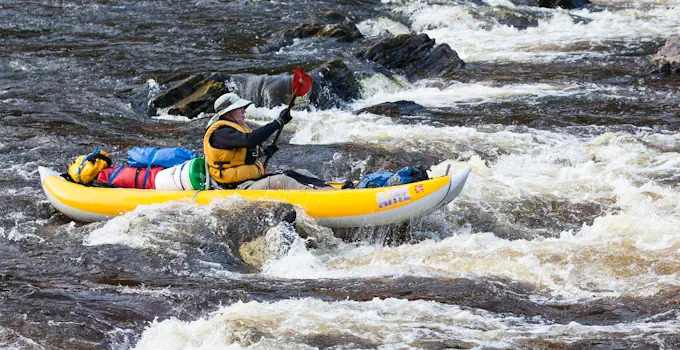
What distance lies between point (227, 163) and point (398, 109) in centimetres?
444

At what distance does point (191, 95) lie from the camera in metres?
12.5

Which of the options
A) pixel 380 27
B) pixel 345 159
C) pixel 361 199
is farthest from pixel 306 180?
pixel 380 27

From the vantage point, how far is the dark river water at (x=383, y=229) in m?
5.49

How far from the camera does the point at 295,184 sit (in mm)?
7680

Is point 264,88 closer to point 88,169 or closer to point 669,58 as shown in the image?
point 88,169

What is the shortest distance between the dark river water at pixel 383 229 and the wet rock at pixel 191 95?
28 cm

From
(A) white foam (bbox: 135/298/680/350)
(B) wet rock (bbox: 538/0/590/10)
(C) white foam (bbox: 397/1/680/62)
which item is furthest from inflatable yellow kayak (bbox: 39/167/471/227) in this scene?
(B) wet rock (bbox: 538/0/590/10)

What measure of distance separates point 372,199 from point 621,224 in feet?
6.58

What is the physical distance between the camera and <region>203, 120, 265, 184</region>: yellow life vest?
7.67m

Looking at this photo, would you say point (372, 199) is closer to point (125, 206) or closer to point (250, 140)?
point (250, 140)

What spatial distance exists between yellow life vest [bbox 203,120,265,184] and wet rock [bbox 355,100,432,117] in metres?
4.16

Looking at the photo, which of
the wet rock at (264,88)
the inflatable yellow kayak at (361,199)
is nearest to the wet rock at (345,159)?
the inflatable yellow kayak at (361,199)

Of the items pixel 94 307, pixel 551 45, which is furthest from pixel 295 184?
pixel 551 45

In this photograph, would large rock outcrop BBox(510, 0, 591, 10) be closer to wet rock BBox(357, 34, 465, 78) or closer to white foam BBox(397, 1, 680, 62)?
white foam BBox(397, 1, 680, 62)
